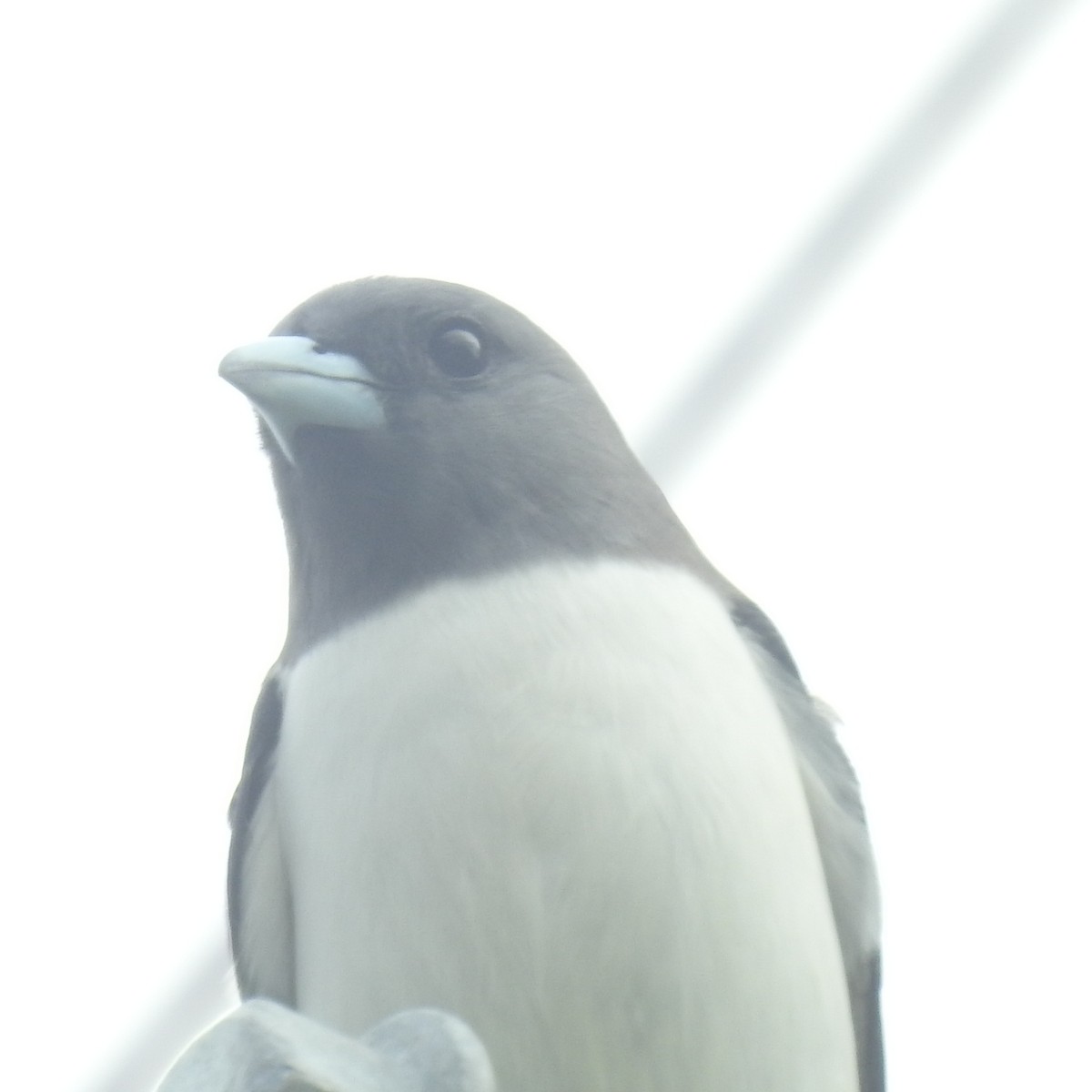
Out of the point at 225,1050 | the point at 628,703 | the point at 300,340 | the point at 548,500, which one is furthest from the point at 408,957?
the point at 225,1050

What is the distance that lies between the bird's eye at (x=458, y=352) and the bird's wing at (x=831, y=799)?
518mm

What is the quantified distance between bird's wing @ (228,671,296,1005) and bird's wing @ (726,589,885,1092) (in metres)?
0.71

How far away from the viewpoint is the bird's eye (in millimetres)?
2820

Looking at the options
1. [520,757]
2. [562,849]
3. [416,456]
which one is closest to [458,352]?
[416,456]

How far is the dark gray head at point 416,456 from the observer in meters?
2.63

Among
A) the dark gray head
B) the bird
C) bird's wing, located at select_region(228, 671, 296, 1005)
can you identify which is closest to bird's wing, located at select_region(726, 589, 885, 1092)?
the bird

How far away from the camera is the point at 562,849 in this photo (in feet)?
7.62

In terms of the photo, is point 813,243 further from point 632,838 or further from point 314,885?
point 314,885

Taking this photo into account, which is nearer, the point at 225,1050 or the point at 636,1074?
the point at 225,1050

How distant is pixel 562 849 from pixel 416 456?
63cm

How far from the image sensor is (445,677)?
246 cm

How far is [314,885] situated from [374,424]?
0.63 m

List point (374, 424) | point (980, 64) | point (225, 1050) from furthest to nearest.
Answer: point (374, 424) → point (980, 64) → point (225, 1050)

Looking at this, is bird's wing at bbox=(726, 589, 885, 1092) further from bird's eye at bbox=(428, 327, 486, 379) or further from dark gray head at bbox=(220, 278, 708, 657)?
bird's eye at bbox=(428, 327, 486, 379)
